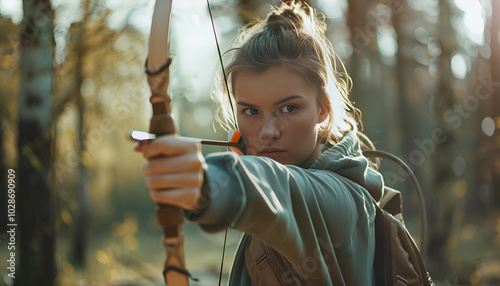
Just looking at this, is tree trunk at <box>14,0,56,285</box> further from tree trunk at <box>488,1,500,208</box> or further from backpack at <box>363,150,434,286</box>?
tree trunk at <box>488,1,500,208</box>

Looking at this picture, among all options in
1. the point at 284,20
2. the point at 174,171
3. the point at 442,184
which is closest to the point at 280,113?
the point at 284,20

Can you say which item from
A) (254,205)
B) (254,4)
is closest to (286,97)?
(254,205)

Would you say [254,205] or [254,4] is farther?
[254,4]

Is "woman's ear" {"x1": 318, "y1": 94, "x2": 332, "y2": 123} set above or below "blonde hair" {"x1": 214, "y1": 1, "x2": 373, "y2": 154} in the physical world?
below

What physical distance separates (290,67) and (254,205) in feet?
2.03

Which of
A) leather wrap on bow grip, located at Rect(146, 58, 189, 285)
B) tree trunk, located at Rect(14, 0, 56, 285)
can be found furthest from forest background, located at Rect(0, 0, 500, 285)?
leather wrap on bow grip, located at Rect(146, 58, 189, 285)

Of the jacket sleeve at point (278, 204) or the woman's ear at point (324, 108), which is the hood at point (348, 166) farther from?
the woman's ear at point (324, 108)

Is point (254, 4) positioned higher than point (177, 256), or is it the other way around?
point (254, 4)

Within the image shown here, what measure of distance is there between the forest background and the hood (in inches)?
13.8

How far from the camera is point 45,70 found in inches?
108

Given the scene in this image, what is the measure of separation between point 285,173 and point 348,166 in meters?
0.36

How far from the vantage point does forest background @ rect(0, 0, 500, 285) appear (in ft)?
8.88

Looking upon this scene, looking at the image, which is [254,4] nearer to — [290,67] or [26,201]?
[26,201]

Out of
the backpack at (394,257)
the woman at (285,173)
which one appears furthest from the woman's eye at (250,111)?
the backpack at (394,257)
